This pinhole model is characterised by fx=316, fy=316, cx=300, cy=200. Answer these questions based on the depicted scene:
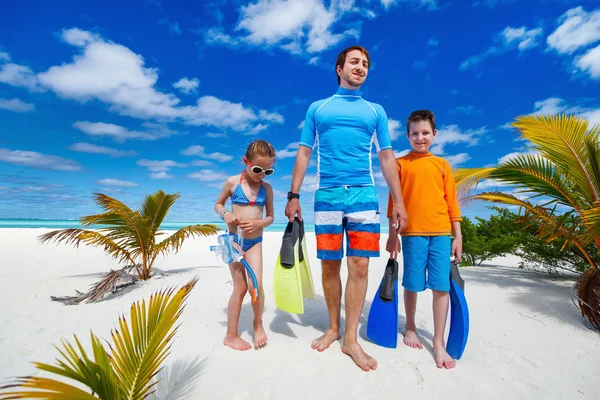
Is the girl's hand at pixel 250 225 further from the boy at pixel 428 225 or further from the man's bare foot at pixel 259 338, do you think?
the boy at pixel 428 225

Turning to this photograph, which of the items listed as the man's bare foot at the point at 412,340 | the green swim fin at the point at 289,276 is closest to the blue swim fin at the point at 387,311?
the man's bare foot at the point at 412,340

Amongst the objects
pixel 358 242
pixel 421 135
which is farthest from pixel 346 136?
pixel 358 242

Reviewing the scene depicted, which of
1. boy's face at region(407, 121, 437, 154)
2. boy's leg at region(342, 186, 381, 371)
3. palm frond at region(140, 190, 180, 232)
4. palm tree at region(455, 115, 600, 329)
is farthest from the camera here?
palm frond at region(140, 190, 180, 232)

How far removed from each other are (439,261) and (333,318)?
115cm

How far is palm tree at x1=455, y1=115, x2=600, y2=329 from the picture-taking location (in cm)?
420

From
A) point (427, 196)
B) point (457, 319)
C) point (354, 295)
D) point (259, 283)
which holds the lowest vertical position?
point (457, 319)

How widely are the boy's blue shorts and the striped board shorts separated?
1.14ft

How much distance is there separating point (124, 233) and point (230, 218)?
13.6ft

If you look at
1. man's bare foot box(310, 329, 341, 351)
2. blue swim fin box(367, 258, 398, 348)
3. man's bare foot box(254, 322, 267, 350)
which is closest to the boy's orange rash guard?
blue swim fin box(367, 258, 398, 348)

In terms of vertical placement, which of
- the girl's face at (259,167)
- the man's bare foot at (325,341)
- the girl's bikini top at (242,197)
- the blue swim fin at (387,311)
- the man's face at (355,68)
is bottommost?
the man's bare foot at (325,341)

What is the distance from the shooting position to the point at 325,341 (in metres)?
3.03

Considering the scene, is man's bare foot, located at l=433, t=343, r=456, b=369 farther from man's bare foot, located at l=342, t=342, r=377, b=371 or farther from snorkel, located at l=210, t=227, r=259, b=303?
snorkel, located at l=210, t=227, r=259, b=303

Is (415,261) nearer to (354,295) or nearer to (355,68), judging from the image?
(354,295)

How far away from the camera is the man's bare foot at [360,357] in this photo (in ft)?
8.70
